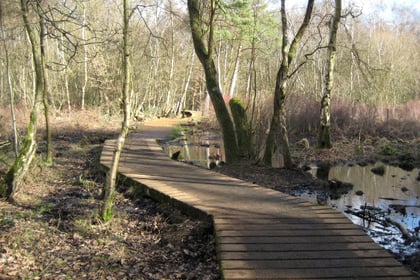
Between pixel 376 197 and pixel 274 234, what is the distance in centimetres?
471

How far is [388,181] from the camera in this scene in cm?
1015

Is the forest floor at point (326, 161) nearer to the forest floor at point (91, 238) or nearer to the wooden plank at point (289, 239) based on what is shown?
the wooden plank at point (289, 239)

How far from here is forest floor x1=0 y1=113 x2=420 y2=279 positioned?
4.24 m

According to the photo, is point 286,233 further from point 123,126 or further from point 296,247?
point 123,126

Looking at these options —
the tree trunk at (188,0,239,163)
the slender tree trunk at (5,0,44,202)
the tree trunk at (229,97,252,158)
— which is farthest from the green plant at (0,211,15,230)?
the tree trunk at (229,97,252,158)

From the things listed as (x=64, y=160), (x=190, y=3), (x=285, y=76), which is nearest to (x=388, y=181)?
(x=285, y=76)

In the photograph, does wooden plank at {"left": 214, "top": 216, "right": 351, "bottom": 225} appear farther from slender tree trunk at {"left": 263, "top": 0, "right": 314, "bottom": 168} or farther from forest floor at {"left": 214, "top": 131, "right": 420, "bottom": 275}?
slender tree trunk at {"left": 263, "top": 0, "right": 314, "bottom": 168}

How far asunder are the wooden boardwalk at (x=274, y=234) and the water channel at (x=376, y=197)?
117 cm

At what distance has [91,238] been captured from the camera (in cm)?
502

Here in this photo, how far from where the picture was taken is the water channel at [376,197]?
244 inches

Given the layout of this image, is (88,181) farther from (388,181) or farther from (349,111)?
(349,111)

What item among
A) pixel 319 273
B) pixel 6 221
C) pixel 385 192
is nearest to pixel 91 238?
pixel 6 221

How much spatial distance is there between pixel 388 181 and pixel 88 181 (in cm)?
692

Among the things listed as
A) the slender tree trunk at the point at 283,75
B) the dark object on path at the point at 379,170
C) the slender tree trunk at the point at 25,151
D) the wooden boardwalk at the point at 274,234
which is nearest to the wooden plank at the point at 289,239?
the wooden boardwalk at the point at 274,234
